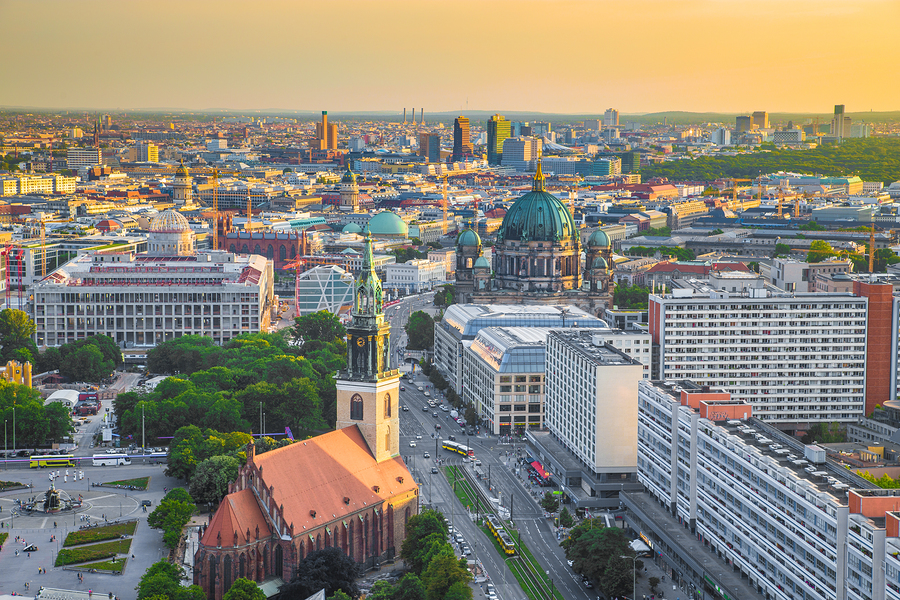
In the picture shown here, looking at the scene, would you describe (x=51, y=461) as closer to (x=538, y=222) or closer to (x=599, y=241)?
(x=538, y=222)

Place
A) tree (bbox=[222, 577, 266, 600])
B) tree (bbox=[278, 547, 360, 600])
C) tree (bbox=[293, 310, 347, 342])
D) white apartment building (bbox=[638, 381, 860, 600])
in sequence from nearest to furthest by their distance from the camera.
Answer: white apartment building (bbox=[638, 381, 860, 600])
tree (bbox=[222, 577, 266, 600])
tree (bbox=[278, 547, 360, 600])
tree (bbox=[293, 310, 347, 342])

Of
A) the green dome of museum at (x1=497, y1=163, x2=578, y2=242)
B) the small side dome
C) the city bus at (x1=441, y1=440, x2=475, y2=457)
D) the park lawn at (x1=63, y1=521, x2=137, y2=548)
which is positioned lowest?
the park lawn at (x1=63, y1=521, x2=137, y2=548)

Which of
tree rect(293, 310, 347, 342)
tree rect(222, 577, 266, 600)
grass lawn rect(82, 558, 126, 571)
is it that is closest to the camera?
tree rect(222, 577, 266, 600)

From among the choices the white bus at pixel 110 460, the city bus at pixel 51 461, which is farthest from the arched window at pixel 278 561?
the city bus at pixel 51 461

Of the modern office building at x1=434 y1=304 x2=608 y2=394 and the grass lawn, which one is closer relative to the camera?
the grass lawn

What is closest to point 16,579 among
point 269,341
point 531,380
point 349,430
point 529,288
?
point 349,430

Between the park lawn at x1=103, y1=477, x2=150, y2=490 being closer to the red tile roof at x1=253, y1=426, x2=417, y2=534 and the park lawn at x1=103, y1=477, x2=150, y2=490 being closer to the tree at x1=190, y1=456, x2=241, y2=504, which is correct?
the tree at x1=190, y1=456, x2=241, y2=504

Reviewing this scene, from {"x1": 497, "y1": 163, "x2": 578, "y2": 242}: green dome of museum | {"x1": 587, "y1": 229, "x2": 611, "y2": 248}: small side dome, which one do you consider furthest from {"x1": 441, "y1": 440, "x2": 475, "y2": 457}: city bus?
{"x1": 587, "y1": 229, "x2": 611, "y2": 248}: small side dome

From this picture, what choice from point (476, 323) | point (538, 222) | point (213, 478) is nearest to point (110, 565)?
point (213, 478)
